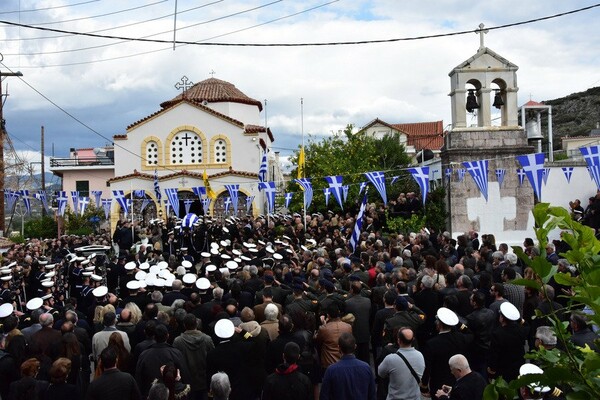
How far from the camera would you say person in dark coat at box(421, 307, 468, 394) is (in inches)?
275

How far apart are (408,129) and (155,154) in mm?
49987

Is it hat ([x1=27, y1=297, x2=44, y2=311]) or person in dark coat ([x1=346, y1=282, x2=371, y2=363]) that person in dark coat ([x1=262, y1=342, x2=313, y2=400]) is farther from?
hat ([x1=27, y1=297, x2=44, y2=311])

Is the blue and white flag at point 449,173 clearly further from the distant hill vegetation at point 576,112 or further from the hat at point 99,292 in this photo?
the distant hill vegetation at point 576,112

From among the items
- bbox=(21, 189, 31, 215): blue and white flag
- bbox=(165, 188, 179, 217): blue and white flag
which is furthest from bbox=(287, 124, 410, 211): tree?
bbox=(21, 189, 31, 215): blue and white flag

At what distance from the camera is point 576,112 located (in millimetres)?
98125

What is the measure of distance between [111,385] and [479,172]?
14472 mm

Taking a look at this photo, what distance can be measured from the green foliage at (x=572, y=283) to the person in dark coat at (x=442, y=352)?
4841 mm

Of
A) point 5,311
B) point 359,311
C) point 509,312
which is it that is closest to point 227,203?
point 5,311

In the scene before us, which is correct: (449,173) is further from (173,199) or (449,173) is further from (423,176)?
(173,199)

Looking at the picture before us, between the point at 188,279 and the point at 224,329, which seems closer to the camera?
the point at 224,329

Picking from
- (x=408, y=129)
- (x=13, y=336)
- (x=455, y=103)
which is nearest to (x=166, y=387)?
(x=13, y=336)

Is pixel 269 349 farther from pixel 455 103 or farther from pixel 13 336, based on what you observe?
pixel 455 103

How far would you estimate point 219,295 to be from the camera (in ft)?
31.8

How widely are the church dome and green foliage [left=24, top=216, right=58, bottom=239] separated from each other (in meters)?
11.9
